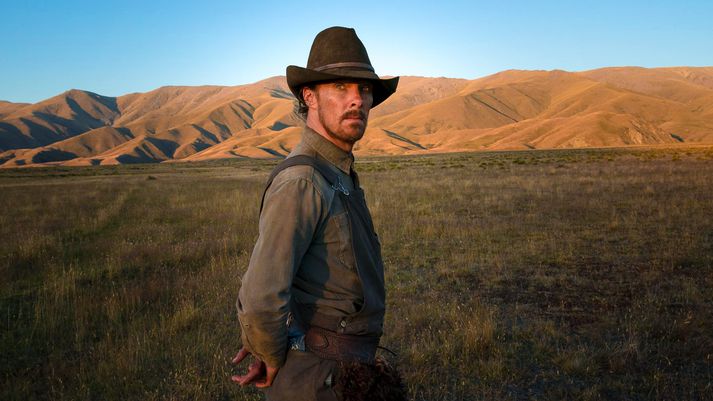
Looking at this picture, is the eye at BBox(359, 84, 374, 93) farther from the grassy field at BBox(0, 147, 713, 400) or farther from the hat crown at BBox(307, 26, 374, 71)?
the grassy field at BBox(0, 147, 713, 400)

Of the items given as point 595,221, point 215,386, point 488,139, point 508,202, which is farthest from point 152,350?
point 488,139

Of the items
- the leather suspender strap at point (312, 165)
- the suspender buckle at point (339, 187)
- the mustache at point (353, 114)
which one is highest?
the mustache at point (353, 114)

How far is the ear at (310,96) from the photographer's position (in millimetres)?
2068

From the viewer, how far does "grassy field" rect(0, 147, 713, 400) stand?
413 centimetres

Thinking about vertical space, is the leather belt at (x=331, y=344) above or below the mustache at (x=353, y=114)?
below

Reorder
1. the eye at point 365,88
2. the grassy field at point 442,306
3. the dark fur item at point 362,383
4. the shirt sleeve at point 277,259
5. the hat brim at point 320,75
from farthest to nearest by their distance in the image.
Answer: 1. the grassy field at point 442,306
2. the eye at point 365,88
3. the hat brim at point 320,75
4. the dark fur item at point 362,383
5. the shirt sleeve at point 277,259

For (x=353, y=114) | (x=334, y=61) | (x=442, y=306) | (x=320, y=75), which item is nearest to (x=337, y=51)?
(x=334, y=61)

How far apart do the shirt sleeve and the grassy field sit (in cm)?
278

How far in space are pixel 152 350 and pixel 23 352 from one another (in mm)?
1385

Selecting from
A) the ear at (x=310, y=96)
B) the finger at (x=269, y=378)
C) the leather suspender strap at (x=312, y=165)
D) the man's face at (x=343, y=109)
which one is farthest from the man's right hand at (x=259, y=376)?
the ear at (x=310, y=96)

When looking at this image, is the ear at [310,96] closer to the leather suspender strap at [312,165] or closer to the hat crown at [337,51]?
the hat crown at [337,51]

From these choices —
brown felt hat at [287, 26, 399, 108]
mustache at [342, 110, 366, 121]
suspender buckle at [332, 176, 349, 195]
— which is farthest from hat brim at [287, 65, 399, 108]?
suspender buckle at [332, 176, 349, 195]

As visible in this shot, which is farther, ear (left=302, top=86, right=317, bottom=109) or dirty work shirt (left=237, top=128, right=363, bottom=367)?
ear (left=302, top=86, right=317, bottom=109)

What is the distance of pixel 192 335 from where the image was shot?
5027 millimetres
